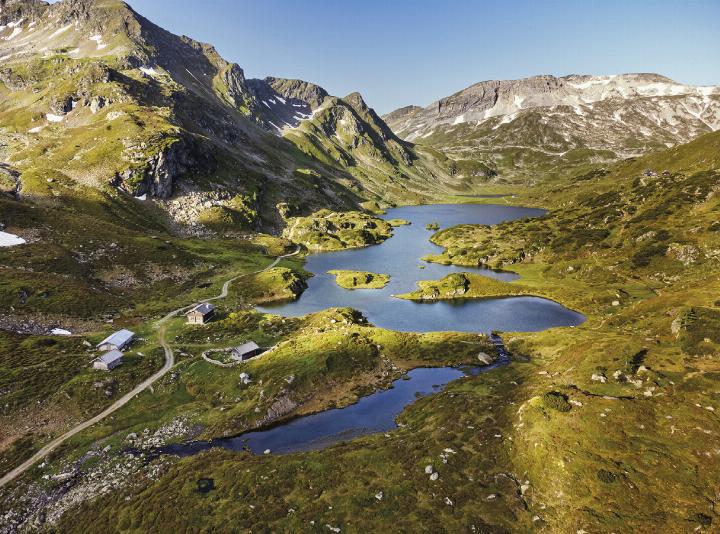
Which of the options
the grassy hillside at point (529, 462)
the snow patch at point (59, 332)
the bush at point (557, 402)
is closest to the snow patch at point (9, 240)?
the snow patch at point (59, 332)

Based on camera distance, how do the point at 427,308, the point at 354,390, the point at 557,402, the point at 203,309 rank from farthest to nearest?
the point at 427,308 → the point at 203,309 → the point at 354,390 → the point at 557,402

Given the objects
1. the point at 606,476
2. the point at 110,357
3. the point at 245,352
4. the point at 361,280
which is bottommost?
the point at 361,280

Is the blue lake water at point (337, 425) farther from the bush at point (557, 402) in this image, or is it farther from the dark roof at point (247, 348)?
the bush at point (557, 402)

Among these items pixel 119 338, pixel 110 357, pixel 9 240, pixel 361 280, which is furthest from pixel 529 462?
pixel 9 240

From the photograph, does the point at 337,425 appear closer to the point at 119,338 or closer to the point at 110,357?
the point at 110,357

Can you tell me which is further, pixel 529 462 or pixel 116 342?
pixel 116 342

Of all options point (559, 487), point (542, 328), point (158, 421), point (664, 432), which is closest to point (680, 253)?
point (542, 328)
